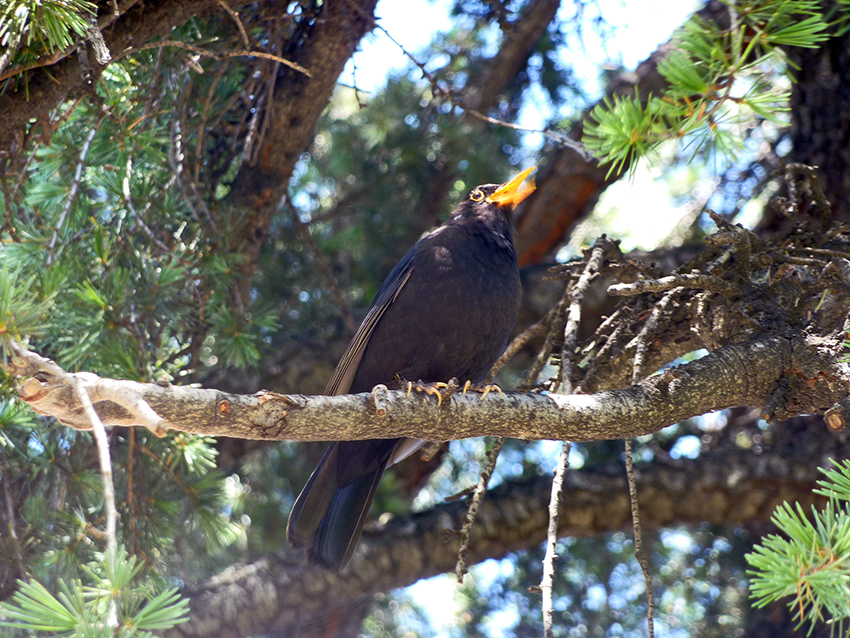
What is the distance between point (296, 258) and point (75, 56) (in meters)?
2.45

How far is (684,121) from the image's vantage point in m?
2.23

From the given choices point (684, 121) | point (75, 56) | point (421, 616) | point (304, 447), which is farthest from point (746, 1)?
point (421, 616)

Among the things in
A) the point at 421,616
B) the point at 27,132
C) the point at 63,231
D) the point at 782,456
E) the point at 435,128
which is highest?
the point at 435,128

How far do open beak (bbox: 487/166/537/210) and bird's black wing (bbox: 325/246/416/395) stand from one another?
69 centimetres

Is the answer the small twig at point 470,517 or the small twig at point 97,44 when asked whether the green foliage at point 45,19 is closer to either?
the small twig at point 97,44

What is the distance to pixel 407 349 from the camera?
2918 millimetres

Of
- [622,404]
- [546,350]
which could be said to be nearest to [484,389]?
[546,350]

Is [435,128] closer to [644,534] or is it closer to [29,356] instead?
[644,534]

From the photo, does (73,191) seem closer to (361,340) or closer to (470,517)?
(361,340)

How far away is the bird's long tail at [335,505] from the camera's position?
9.25ft

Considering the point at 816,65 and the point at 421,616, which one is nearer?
the point at 816,65

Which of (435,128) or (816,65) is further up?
(816,65)

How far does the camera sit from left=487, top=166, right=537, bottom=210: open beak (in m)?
3.58

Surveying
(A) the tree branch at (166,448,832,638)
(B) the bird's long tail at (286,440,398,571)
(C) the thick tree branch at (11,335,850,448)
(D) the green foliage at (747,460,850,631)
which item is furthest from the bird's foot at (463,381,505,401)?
(A) the tree branch at (166,448,832,638)
